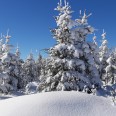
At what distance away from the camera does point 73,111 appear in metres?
9.55

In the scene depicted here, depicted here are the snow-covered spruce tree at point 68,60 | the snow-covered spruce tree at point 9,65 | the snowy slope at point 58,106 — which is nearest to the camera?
the snowy slope at point 58,106

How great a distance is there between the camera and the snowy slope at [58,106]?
9.39 metres

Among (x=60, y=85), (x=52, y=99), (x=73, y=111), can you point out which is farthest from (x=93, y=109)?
(x=60, y=85)

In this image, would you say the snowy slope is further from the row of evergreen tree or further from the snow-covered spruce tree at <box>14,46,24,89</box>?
the snow-covered spruce tree at <box>14,46,24,89</box>

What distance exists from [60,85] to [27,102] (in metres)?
14.0

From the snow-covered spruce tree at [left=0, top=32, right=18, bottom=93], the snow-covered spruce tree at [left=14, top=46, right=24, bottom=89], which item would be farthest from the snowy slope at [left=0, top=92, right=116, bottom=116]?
the snow-covered spruce tree at [left=14, top=46, right=24, bottom=89]

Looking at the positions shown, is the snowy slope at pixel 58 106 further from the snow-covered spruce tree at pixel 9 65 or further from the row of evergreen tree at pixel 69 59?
the snow-covered spruce tree at pixel 9 65

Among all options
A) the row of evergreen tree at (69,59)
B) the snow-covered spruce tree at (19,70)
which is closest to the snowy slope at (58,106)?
the row of evergreen tree at (69,59)

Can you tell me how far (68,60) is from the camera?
81.3ft

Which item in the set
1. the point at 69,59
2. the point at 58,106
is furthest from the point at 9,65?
the point at 58,106

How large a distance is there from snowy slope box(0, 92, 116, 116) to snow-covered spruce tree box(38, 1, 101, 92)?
43.2ft

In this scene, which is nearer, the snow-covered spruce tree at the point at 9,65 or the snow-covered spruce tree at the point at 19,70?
the snow-covered spruce tree at the point at 9,65

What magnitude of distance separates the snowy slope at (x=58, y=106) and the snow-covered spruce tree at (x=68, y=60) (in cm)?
1318

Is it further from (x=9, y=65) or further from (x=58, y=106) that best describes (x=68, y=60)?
(x=9, y=65)
